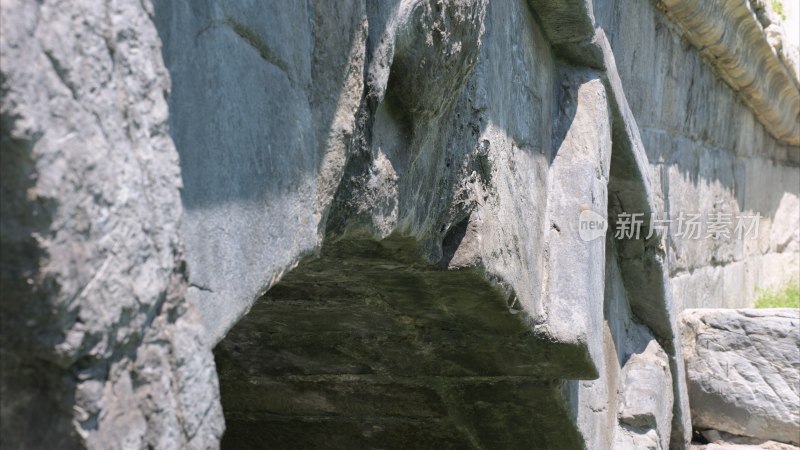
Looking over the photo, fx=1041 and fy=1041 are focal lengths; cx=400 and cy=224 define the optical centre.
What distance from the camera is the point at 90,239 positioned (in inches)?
29.2

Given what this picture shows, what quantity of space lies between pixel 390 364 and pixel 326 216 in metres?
1.14

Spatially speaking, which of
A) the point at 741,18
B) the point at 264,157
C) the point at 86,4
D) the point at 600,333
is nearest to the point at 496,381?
the point at 600,333

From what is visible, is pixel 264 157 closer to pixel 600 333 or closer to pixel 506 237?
pixel 506 237

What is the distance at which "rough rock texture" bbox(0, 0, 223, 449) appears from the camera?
70 cm

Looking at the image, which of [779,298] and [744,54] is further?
[779,298]

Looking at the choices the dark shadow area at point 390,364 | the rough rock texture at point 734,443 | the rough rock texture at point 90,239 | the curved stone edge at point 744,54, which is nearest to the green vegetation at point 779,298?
the curved stone edge at point 744,54

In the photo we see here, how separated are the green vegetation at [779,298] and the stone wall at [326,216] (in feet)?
8.17

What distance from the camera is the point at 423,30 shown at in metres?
1.51

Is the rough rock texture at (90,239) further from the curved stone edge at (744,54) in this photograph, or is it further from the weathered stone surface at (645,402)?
the curved stone edge at (744,54)

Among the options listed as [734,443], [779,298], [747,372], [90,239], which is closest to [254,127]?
[90,239]

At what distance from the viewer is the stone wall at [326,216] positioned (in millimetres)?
738

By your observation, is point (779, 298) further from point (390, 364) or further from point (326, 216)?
point (326, 216)

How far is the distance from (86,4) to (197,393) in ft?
1.10

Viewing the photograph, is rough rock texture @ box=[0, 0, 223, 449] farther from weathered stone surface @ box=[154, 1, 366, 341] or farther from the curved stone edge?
the curved stone edge
